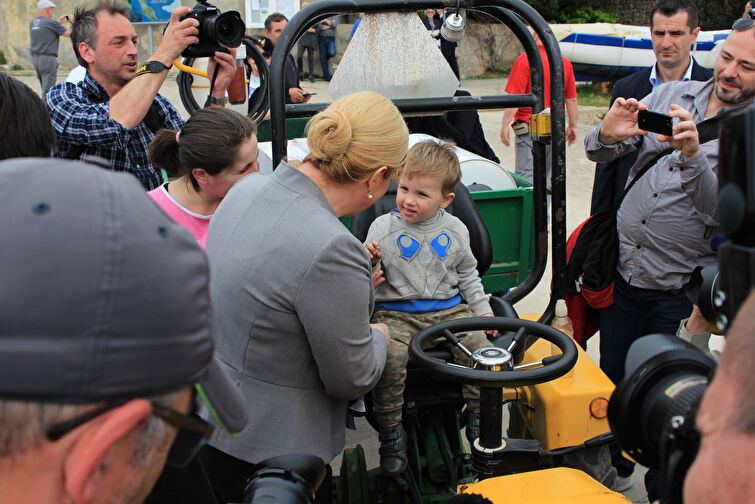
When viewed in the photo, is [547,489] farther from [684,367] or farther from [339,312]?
[684,367]

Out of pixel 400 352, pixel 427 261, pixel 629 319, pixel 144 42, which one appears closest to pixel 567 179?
pixel 629 319

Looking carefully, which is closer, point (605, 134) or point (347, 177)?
point (347, 177)

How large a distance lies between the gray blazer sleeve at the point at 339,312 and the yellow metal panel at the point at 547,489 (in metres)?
0.44

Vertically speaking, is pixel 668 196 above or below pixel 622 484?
above

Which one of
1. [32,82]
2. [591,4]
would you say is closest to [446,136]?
[32,82]

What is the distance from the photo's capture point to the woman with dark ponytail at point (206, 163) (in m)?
2.68

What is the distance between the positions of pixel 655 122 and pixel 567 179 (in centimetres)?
692

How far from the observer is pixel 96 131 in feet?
9.65

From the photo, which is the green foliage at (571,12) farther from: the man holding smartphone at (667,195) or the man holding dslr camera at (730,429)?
the man holding dslr camera at (730,429)

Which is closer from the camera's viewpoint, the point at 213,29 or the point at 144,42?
the point at 213,29

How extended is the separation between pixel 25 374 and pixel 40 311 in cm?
7

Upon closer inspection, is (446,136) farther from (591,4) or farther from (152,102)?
(591,4)

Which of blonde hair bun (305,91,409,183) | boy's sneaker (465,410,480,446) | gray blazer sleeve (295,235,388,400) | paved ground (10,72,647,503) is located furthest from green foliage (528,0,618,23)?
gray blazer sleeve (295,235,388,400)

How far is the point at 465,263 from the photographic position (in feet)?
9.20
